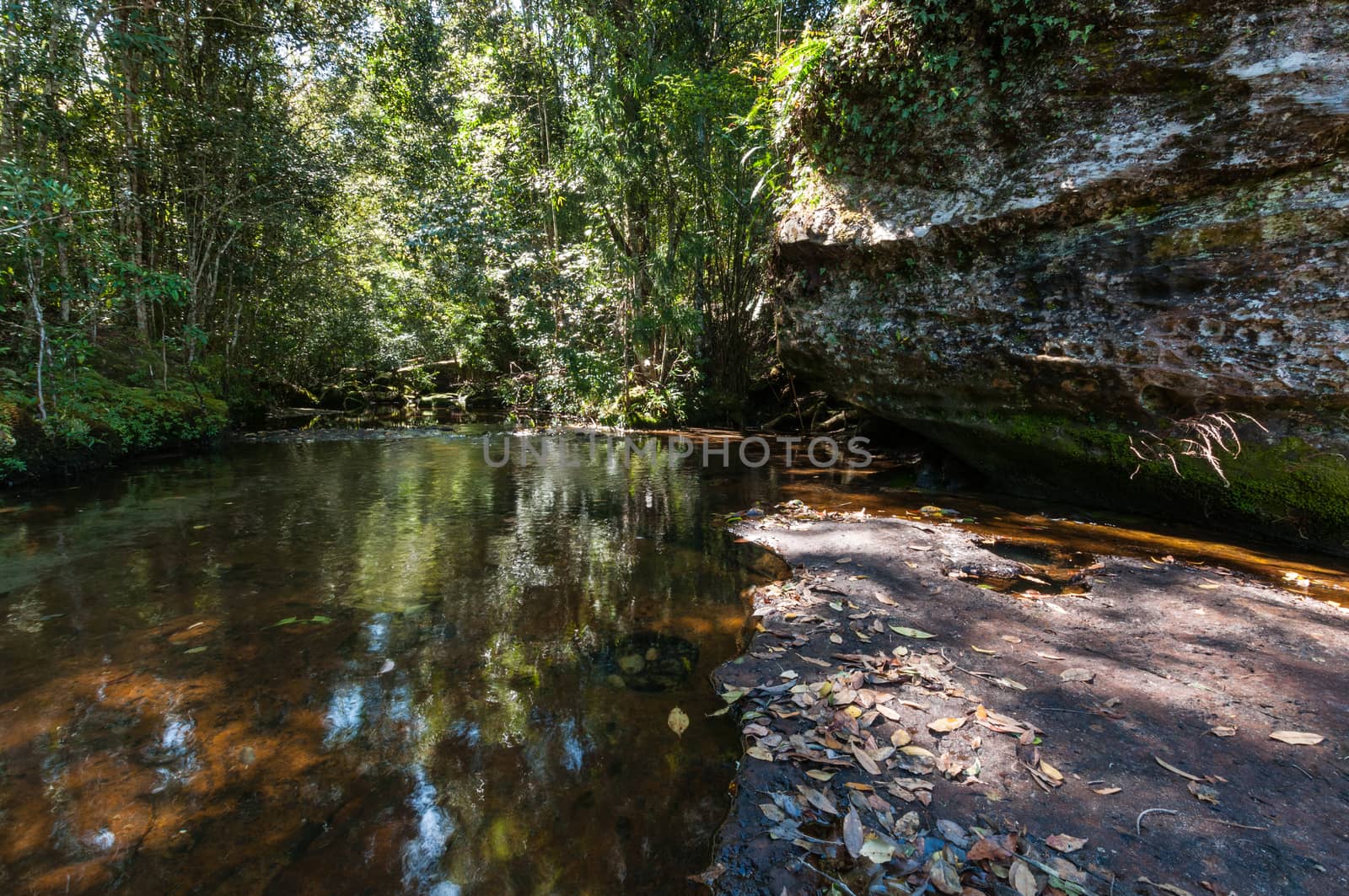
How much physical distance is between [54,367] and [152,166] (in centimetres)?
483

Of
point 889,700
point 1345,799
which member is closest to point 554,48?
point 889,700

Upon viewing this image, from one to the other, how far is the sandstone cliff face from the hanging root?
0.09 m

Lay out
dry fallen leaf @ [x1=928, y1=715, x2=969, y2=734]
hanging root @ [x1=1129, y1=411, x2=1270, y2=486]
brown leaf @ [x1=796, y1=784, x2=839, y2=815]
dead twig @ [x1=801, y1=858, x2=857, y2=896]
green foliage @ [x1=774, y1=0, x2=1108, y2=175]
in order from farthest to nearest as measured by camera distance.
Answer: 1. green foliage @ [x1=774, y1=0, x2=1108, y2=175]
2. hanging root @ [x1=1129, y1=411, x2=1270, y2=486]
3. dry fallen leaf @ [x1=928, y1=715, x2=969, y2=734]
4. brown leaf @ [x1=796, y1=784, x2=839, y2=815]
5. dead twig @ [x1=801, y1=858, x2=857, y2=896]

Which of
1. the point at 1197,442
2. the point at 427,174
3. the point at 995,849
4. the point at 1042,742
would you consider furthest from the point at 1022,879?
the point at 427,174

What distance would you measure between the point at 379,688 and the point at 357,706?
0.15 m

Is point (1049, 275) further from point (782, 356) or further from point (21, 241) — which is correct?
point (21, 241)

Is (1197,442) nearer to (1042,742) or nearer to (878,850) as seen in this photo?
(1042,742)

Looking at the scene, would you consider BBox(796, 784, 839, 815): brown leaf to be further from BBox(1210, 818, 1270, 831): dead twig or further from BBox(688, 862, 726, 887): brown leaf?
BBox(1210, 818, 1270, 831): dead twig

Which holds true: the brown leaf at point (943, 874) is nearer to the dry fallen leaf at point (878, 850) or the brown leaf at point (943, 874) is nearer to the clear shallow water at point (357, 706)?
the dry fallen leaf at point (878, 850)

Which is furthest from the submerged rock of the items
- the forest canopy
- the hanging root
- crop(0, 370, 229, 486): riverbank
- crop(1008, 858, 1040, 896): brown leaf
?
crop(0, 370, 229, 486): riverbank

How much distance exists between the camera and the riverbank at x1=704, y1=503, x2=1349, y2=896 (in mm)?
1804

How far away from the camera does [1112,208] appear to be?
5152 mm

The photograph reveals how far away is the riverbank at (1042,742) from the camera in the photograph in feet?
5.92

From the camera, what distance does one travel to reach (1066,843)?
1.83 metres
